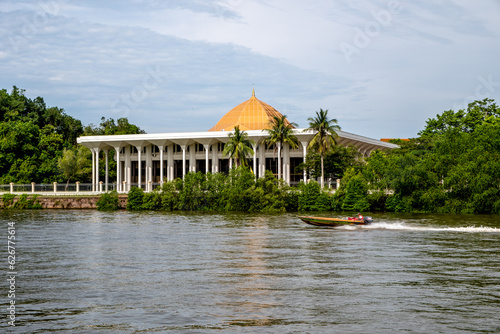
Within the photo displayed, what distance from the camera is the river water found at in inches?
637

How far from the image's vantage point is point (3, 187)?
3041 inches

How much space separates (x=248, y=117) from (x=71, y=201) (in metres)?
30.0

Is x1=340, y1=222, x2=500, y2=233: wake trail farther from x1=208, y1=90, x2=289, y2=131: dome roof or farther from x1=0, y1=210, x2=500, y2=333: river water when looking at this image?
x1=208, y1=90, x2=289, y2=131: dome roof

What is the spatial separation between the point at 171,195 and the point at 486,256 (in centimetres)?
4457

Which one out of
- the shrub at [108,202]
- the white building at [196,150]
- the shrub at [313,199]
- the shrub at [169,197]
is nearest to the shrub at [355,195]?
the shrub at [313,199]

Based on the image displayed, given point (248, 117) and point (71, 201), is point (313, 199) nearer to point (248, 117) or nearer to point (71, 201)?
point (71, 201)

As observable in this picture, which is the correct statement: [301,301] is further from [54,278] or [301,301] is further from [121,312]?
[54,278]

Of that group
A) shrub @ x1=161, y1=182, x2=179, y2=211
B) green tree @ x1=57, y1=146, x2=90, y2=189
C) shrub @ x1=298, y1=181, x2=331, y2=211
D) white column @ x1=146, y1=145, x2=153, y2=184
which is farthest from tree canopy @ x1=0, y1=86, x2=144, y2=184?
shrub @ x1=298, y1=181, x2=331, y2=211

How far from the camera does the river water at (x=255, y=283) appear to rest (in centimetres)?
1619

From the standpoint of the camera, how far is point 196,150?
87.7 m

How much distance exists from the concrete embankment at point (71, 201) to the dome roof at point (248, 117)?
918 inches

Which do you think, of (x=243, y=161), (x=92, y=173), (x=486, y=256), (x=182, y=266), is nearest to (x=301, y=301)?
(x=182, y=266)

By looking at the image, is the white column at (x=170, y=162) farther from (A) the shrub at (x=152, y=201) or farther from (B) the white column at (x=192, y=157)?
(A) the shrub at (x=152, y=201)

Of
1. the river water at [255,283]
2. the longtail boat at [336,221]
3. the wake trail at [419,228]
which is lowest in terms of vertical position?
the river water at [255,283]
